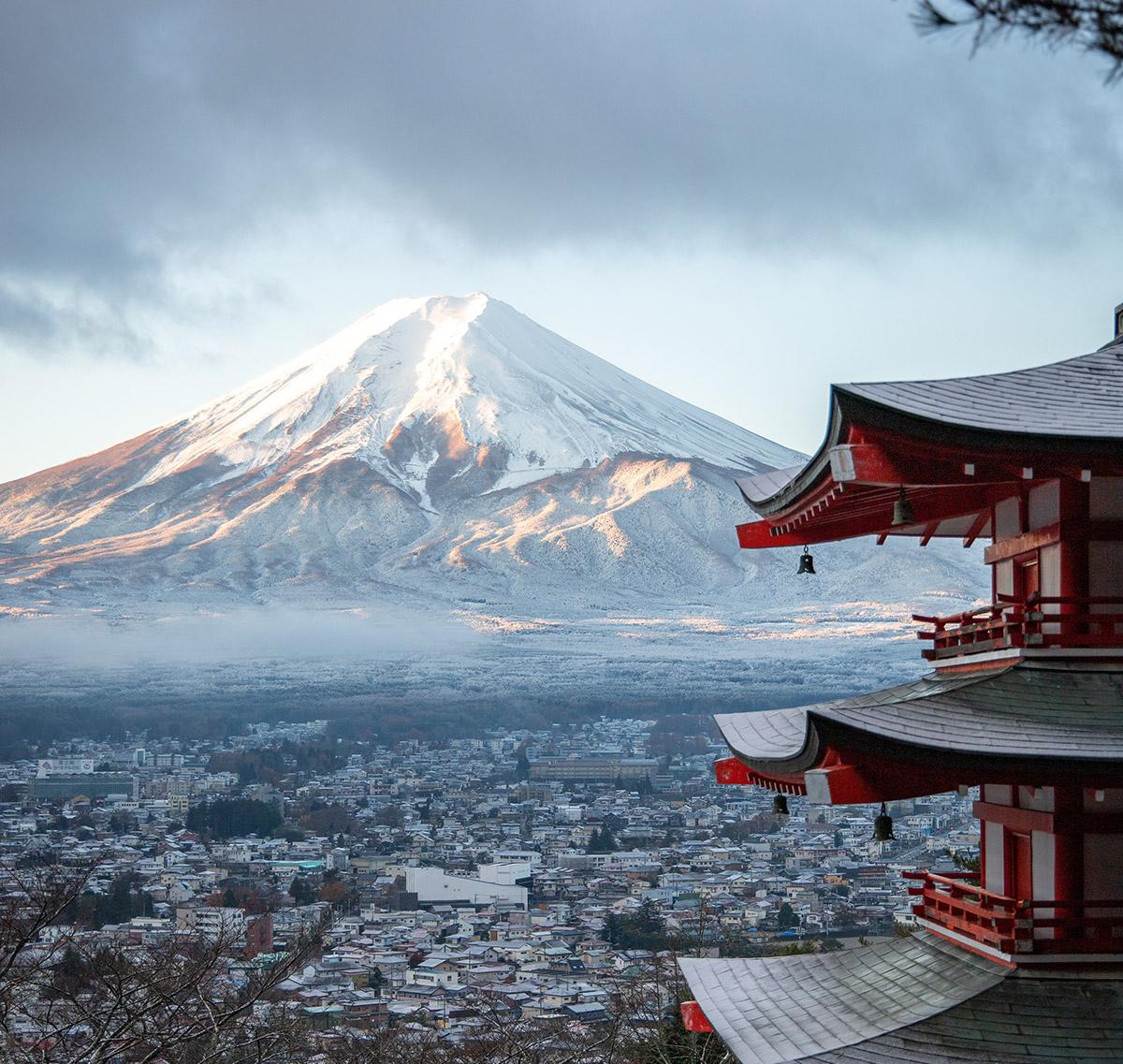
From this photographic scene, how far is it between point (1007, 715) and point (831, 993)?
200cm

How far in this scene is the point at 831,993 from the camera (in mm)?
8586

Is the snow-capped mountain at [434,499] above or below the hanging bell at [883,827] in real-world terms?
above

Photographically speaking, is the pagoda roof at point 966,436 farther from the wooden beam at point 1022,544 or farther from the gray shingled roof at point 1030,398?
the wooden beam at point 1022,544

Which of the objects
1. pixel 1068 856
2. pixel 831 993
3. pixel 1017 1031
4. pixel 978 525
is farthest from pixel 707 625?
pixel 1017 1031

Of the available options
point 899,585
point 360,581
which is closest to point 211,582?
point 360,581

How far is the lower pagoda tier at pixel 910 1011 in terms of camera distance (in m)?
7.32

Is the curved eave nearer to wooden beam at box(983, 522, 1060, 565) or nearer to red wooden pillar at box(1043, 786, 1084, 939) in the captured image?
red wooden pillar at box(1043, 786, 1084, 939)

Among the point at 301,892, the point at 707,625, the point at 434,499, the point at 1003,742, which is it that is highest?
the point at 434,499

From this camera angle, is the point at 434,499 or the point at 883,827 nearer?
the point at 883,827

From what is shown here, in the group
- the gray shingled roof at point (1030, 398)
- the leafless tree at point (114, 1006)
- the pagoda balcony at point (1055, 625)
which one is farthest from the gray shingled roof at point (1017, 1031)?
the leafless tree at point (114, 1006)

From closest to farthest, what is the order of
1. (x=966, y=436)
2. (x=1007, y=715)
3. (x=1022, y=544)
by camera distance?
(x=966, y=436) → (x=1007, y=715) → (x=1022, y=544)

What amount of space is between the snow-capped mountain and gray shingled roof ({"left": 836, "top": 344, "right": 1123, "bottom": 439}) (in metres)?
75.9

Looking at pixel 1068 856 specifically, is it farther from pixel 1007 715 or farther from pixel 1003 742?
pixel 1003 742

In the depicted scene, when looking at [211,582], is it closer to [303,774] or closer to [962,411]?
[303,774]
